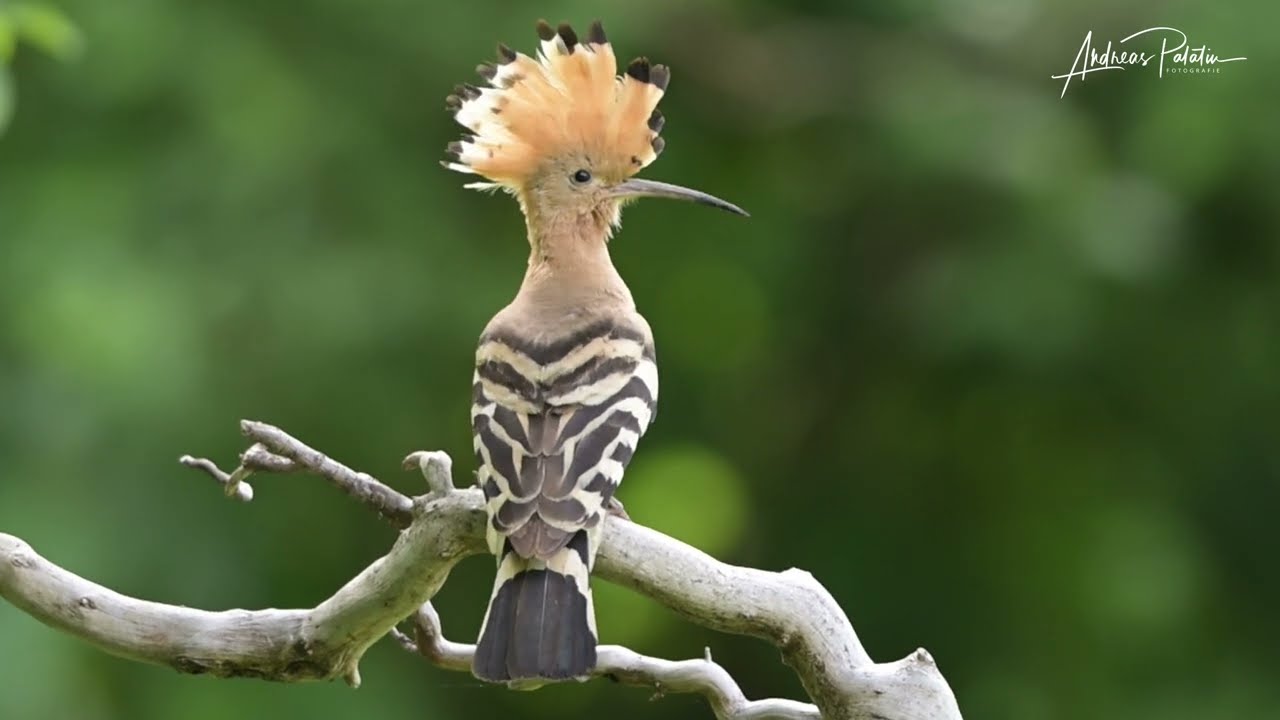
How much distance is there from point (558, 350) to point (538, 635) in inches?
27.1

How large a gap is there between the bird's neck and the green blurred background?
2.32 metres

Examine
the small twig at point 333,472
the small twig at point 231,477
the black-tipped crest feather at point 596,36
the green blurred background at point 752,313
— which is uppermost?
the green blurred background at point 752,313

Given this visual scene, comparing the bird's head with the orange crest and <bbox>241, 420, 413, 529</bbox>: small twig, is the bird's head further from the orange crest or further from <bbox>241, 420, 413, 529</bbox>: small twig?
<bbox>241, 420, 413, 529</bbox>: small twig

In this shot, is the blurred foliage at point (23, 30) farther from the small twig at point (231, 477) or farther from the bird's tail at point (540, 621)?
the bird's tail at point (540, 621)

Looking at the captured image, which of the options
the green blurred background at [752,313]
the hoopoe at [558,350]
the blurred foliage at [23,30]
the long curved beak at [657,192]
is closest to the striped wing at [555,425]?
the hoopoe at [558,350]

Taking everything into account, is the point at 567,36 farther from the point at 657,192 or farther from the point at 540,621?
the point at 540,621

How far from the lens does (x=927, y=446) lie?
7.29 metres

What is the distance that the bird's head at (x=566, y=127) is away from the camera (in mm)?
3824

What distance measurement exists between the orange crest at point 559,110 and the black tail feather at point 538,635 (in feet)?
3.82

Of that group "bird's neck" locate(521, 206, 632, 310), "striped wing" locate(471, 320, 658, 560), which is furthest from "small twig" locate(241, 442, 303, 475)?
"bird's neck" locate(521, 206, 632, 310)

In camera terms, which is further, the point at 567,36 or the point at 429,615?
the point at 567,36

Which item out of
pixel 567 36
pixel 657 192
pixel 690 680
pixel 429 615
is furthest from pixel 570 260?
pixel 690 680

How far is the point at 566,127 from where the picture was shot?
393 centimetres

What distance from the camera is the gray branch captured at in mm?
2910
